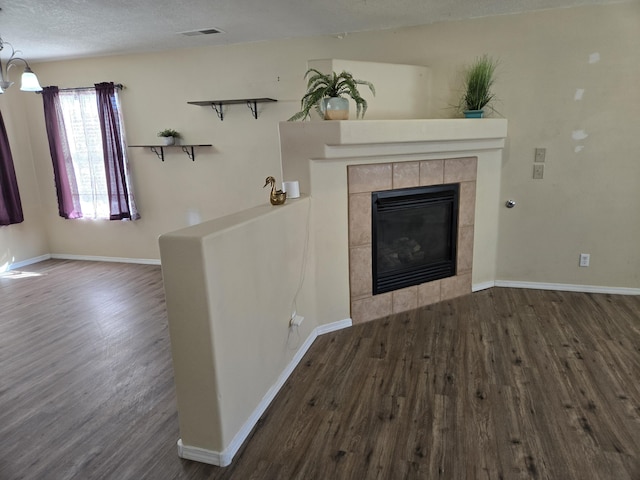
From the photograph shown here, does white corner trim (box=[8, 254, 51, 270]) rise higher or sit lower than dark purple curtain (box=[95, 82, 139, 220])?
lower

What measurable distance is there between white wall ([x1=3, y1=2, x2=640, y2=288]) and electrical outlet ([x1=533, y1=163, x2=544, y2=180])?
40 millimetres

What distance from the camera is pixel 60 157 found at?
493cm

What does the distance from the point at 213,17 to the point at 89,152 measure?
2623 millimetres

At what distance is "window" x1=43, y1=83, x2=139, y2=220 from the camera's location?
183 inches

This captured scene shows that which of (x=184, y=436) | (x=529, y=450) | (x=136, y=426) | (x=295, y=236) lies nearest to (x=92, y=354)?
(x=136, y=426)

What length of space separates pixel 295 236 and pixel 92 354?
1697 mm

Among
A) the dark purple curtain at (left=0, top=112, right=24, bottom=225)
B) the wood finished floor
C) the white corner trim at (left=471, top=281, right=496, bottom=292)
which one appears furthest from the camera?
the dark purple curtain at (left=0, top=112, right=24, bottom=225)

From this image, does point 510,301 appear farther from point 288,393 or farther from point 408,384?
point 288,393

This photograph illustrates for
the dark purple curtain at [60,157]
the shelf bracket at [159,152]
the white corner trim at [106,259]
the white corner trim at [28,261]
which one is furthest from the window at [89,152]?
the white corner trim at [28,261]

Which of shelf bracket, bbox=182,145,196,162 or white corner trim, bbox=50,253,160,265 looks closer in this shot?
shelf bracket, bbox=182,145,196,162

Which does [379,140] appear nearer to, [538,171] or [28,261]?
[538,171]

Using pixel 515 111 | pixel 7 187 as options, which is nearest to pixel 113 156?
pixel 7 187

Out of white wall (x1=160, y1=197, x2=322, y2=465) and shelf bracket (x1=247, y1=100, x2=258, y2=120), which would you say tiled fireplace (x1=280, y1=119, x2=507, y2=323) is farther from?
shelf bracket (x1=247, y1=100, x2=258, y2=120)

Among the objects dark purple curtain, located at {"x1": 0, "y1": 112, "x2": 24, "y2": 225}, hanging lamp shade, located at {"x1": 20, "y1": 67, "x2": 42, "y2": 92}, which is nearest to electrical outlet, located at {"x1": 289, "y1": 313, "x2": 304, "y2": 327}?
hanging lamp shade, located at {"x1": 20, "y1": 67, "x2": 42, "y2": 92}
